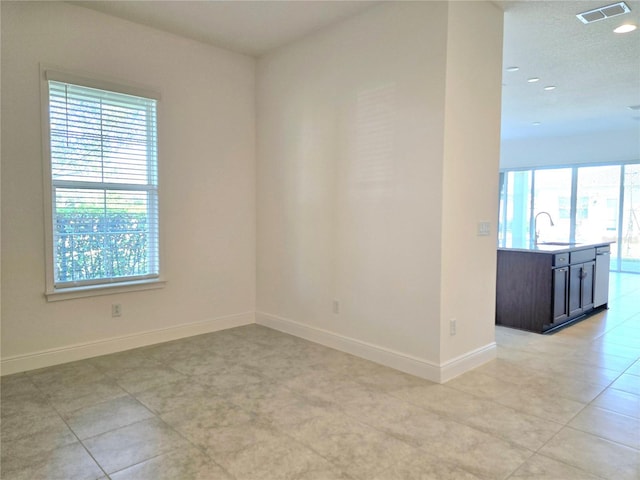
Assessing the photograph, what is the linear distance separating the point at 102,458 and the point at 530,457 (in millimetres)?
2150

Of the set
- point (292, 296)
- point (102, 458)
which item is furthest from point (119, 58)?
point (102, 458)

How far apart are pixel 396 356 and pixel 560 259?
2.33 meters

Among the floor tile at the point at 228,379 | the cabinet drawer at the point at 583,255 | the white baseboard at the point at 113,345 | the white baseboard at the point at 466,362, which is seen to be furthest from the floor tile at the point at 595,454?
the white baseboard at the point at 113,345

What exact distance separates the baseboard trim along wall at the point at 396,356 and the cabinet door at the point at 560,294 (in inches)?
49.8

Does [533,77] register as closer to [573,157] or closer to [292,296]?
[292,296]

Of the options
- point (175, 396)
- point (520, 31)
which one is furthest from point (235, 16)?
point (175, 396)

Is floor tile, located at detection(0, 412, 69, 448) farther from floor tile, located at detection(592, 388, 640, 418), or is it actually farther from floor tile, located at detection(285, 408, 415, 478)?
floor tile, located at detection(592, 388, 640, 418)

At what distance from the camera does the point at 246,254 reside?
15.5 feet

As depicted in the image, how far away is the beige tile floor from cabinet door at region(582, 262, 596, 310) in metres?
1.32

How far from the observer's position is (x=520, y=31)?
12.1 ft

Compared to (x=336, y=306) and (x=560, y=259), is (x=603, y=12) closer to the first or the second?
(x=560, y=259)

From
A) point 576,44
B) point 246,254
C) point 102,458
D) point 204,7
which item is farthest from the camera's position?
point 246,254

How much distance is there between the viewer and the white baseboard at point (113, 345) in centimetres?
329

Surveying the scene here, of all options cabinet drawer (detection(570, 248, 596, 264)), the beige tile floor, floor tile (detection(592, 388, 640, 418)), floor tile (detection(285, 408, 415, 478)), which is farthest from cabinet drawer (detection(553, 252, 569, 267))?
floor tile (detection(285, 408, 415, 478))
